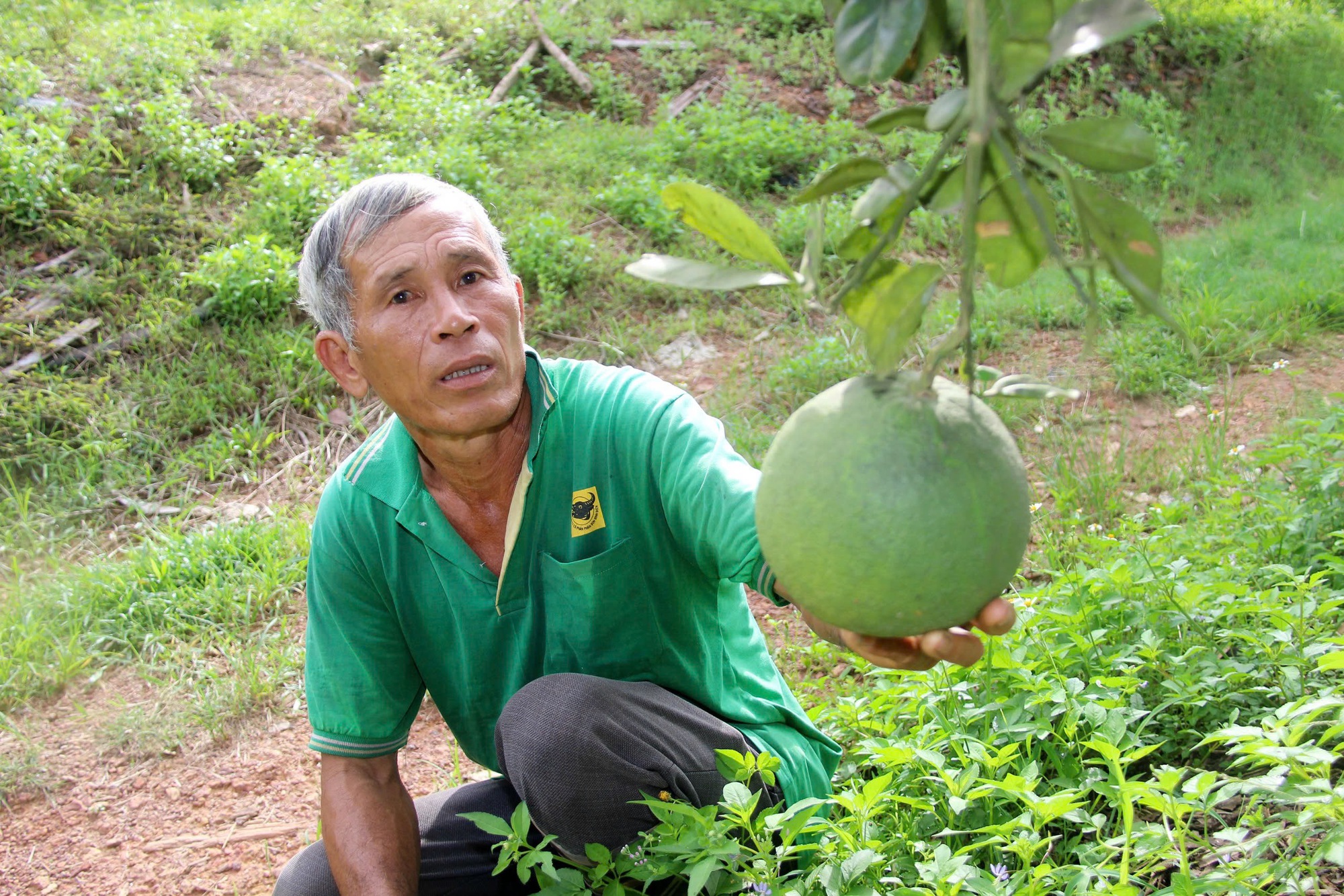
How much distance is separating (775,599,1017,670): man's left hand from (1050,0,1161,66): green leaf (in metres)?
0.51

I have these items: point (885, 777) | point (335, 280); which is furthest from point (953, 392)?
point (335, 280)

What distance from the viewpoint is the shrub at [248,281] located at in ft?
14.6

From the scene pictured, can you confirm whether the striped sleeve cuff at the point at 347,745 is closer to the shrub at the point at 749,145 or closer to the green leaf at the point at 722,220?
the green leaf at the point at 722,220

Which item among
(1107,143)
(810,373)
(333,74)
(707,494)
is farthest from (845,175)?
(333,74)

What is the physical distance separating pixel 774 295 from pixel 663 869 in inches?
129

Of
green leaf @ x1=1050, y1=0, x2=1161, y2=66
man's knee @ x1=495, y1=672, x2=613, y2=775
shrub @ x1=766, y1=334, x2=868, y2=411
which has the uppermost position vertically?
green leaf @ x1=1050, y1=0, x2=1161, y2=66

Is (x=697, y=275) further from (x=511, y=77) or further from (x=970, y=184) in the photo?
(x=511, y=77)

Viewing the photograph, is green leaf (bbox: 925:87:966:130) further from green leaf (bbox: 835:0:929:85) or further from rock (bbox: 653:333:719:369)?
rock (bbox: 653:333:719:369)

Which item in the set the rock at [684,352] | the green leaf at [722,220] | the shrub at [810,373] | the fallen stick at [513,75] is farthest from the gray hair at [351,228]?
the fallen stick at [513,75]

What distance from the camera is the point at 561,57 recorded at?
6.06m

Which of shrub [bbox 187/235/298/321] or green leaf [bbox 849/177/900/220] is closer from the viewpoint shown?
green leaf [bbox 849/177/900/220]

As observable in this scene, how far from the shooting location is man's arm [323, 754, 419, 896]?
6.30ft

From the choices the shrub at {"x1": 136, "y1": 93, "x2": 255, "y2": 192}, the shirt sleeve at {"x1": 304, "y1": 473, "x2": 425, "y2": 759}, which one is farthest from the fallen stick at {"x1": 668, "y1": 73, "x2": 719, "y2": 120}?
the shirt sleeve at {"x1": 304, "y1": 473, "x2": 425, "y2": 759}

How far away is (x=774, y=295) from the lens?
456 centimetres
